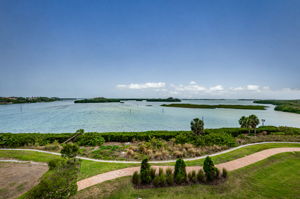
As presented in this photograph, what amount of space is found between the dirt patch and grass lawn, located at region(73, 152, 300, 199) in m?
2.70

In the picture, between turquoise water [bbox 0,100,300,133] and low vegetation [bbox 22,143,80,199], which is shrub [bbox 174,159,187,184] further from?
turquoise water [bbox 0,100,300,133]

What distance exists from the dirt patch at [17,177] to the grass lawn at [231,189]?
8.87ft

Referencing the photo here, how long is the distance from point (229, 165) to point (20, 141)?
61.4 ft

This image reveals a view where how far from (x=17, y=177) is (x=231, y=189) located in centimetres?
1056

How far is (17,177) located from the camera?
20.4ft

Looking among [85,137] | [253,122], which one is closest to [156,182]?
[85,137]

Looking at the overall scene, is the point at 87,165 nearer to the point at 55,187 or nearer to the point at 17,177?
the point at 17,177

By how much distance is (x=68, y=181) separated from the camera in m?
4.20

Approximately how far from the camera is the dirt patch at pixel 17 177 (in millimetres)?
5195

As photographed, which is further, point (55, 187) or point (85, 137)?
point (85, 137)

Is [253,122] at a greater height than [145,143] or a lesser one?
greater

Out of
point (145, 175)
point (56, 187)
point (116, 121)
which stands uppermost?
point (56, 187)

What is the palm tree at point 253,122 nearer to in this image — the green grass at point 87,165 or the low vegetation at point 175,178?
the low vegetation at point 175,178

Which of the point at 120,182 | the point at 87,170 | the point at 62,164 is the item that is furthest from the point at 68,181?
the point at 87,170
